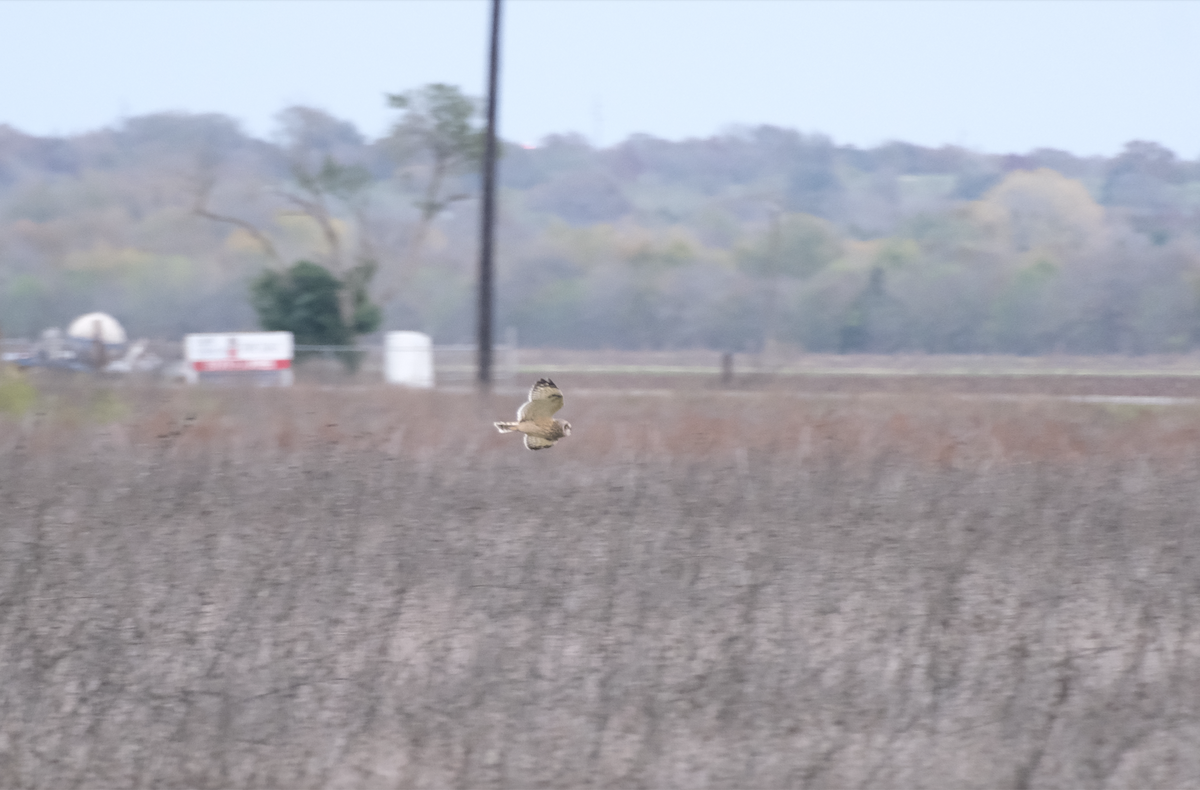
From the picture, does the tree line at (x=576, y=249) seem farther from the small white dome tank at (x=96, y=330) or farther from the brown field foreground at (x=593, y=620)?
the brown field foreground at (x=593, y=620)

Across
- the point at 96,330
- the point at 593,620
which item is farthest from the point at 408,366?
the point at 593,620

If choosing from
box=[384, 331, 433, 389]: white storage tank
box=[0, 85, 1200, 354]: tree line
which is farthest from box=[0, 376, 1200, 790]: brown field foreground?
box=[0, 85, 1200, 354]: tree line

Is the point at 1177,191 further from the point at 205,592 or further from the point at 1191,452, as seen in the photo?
the point at 205,592

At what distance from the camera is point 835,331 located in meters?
27.2

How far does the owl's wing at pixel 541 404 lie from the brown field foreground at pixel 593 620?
1.90 meters

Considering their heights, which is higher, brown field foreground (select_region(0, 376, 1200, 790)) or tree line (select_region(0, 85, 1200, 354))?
tree line (select_region(0, 85, 1200, 354))

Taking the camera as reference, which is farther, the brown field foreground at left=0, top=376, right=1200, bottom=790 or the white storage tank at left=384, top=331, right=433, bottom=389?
the white storage tank at left=384, top=331, right=433, bottom=389

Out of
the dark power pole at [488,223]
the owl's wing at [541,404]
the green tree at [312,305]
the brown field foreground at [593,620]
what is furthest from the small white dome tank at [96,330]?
the owl's wing at [541,404]

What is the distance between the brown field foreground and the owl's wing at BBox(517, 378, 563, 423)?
1903 mm

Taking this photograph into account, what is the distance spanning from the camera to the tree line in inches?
984

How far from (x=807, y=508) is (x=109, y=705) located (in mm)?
3547

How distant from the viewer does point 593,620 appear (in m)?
5.01

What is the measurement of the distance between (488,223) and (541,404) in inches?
327

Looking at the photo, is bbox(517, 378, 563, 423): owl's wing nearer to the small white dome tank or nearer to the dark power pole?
the dark power pole
